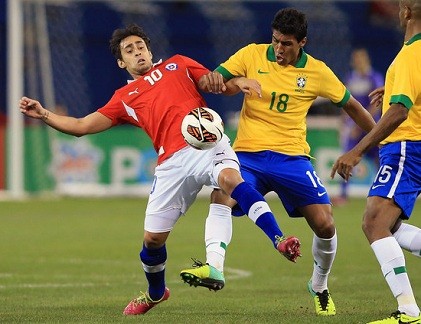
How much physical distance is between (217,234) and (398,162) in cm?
142

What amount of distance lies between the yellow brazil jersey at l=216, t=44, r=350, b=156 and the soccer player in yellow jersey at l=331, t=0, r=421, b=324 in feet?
3.92

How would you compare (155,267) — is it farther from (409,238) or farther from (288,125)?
(409,238)

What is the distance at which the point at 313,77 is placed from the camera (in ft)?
28.5

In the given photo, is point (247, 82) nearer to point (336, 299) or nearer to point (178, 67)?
point (178, 67)

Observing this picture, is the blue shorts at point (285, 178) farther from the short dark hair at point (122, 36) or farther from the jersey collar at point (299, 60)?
the short dark hair at point (122, 36)

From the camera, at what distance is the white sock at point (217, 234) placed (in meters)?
7.88

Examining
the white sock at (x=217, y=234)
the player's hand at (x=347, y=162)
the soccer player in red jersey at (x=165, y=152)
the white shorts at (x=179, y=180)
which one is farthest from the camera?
the white shorts at (x=179, y=180)

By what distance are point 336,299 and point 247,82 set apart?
7.10ft

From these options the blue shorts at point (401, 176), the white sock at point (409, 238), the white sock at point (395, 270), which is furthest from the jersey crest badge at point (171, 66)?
the white sock at point (395, 270)

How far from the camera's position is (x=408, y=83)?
7035 millimetres

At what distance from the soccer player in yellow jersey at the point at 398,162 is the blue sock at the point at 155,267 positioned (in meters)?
1.76

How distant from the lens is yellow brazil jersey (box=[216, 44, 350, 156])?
8664 mm

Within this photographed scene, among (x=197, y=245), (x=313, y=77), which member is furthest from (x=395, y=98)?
(x=197, y=245)

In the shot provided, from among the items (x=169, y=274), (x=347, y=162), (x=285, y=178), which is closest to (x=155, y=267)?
(x=285, y=178)
